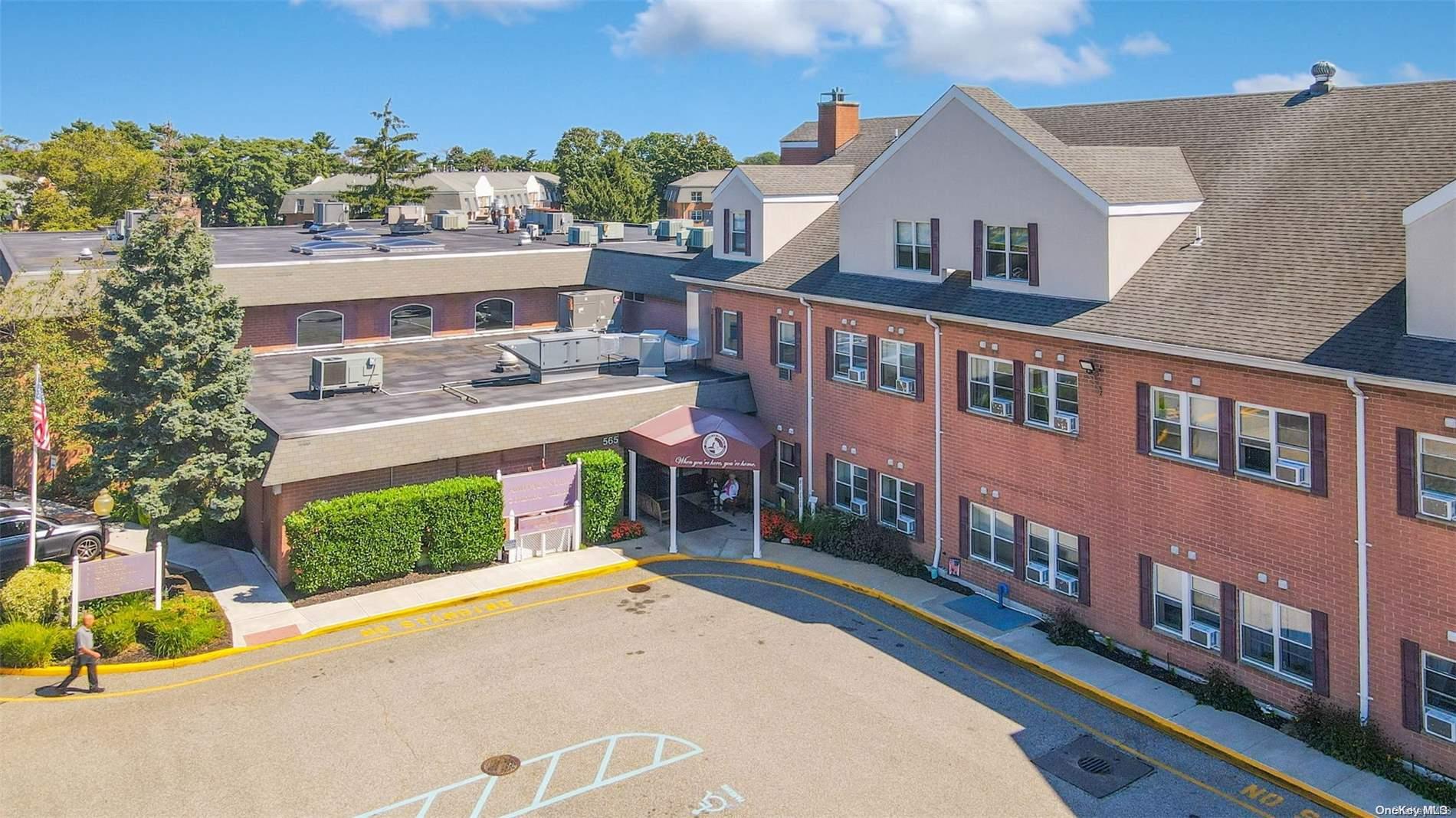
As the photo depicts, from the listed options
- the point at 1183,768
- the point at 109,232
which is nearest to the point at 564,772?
the point at 1183,768

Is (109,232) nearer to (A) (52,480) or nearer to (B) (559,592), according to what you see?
(A) (52,480)

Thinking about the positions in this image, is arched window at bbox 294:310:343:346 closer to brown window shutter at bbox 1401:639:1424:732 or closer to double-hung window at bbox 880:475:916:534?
double-hung window at bbox 880:475:916:534

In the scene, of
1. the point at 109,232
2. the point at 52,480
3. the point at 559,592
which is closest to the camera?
the point at 559,592

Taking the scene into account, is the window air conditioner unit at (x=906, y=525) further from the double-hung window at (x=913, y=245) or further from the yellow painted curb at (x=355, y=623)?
the double-hung window at (x=913, y=245)

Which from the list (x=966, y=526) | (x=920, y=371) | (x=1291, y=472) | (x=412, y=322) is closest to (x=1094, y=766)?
(x=1291, y=472)

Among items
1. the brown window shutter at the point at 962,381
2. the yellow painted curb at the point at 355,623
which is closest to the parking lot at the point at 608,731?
the yellow painted curb at the point at 355,623

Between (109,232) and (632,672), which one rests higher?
(109,232)
